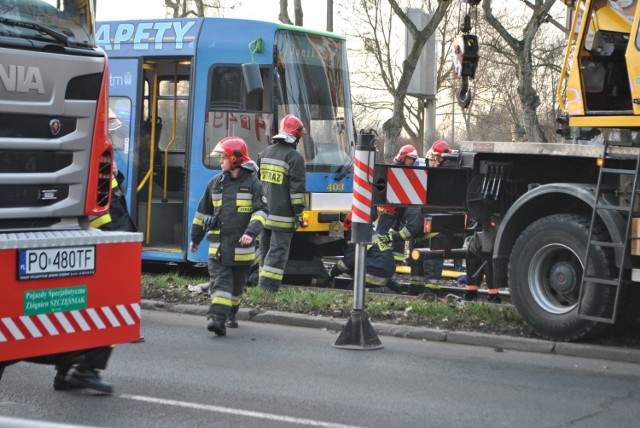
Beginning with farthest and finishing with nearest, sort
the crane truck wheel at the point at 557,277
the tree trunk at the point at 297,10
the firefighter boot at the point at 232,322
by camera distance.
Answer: the tree trunk at the point at 297,10
the firefighter boot at the point at 232,322
the crane truck wheel at the point at 557,277

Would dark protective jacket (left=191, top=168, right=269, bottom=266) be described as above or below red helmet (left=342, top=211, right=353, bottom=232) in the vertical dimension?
above

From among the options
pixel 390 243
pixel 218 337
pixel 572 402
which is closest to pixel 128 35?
pixel 390 243

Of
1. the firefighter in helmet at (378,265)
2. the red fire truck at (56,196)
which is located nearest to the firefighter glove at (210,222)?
the red fire truck at (56,196)

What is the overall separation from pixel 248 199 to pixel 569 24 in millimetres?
3431

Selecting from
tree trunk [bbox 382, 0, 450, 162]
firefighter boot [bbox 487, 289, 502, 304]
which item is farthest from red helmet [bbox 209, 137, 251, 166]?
tree trunk [bbox 382, 0, 450, 162]

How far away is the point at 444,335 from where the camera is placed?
8820mm

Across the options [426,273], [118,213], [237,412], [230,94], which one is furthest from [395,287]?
[237,412]

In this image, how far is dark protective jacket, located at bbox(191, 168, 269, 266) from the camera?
8.94m

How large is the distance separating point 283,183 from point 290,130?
2.01ft

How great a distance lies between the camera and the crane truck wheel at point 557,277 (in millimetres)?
7984

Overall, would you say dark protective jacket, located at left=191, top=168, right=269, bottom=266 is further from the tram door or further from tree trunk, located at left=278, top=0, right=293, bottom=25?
tree trunk, located at left=278, top=0, right=293, bottom=25

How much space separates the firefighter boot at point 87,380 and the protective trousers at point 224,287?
2.44 meters

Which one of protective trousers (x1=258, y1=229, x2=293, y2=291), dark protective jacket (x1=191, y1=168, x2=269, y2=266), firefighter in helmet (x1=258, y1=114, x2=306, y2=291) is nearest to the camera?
dark protective jacket (x1=191, y1=168, x2=269, y2=266)

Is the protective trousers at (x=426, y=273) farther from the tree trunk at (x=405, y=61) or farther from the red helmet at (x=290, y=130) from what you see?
the tree trunk at (x=405, y=61)
